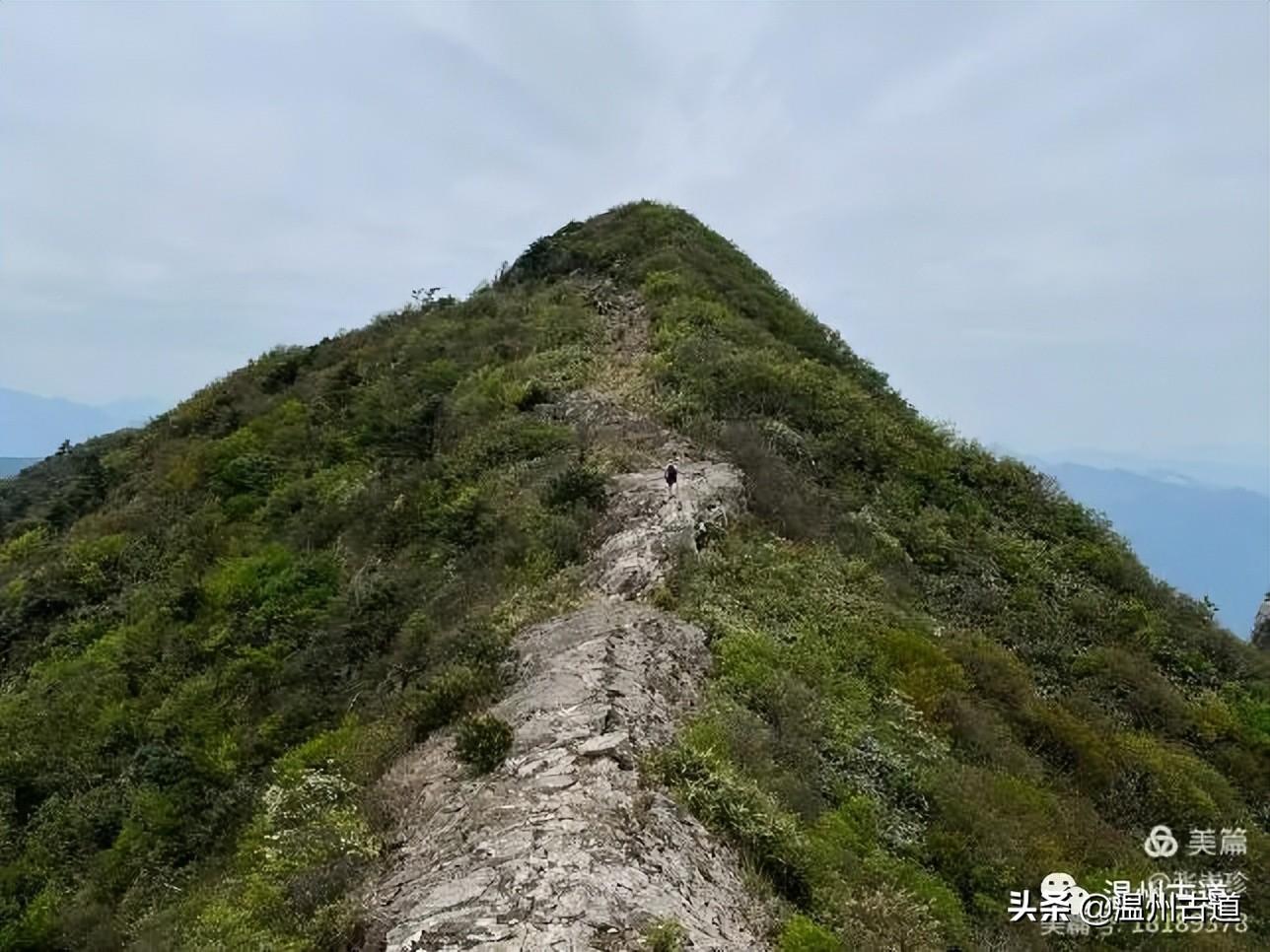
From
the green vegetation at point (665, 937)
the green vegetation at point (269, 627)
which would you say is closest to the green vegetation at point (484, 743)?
the green vegetation at point (269, 627)

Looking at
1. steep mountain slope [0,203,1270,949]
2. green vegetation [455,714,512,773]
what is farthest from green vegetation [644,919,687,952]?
green vegetation [455,714,512,773]

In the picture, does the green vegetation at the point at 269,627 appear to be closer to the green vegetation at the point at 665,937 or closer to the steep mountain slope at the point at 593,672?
the steep mountain slope at the point at 593,672

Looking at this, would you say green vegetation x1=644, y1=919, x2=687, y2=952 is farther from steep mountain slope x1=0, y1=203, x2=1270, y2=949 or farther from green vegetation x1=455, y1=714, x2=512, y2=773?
green vegetation x1=455, y1=714, x2=512, y2=773

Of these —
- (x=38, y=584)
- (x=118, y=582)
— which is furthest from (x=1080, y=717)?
(x=38, y=584)

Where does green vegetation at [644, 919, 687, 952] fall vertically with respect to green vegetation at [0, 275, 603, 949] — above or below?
below

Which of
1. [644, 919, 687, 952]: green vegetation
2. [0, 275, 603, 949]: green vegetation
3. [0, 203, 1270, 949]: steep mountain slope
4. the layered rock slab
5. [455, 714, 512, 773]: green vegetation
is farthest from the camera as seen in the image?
[0, 275, 603, 949]: green vegetation

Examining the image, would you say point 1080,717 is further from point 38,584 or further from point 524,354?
point 38,584
